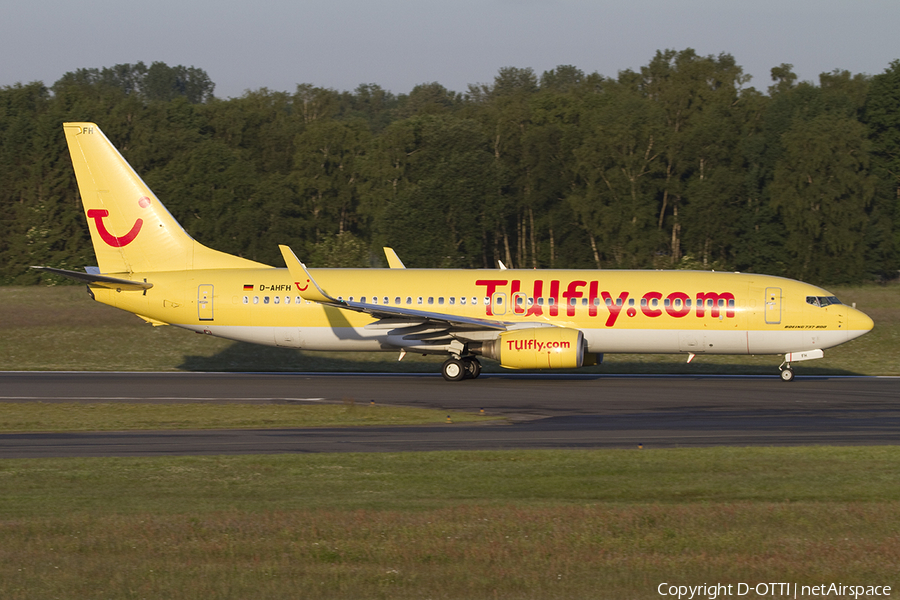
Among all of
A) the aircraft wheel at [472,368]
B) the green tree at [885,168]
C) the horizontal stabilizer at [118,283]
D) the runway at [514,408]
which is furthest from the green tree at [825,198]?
the horizontal stabilizer at [118,283]

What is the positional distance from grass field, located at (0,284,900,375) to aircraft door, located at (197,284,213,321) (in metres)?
4.40

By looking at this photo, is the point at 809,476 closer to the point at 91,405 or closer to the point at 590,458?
the point at 590,458

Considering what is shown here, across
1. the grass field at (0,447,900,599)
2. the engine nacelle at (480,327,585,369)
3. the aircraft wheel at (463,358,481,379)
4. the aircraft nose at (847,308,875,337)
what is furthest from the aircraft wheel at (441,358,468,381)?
the grass field at (0,447,900,599)

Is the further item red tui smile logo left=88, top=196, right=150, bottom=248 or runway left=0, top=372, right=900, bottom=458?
red tui smile logo left=88, top=196, right=150, bottom=248

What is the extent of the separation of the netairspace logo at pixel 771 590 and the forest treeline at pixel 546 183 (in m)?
50.4

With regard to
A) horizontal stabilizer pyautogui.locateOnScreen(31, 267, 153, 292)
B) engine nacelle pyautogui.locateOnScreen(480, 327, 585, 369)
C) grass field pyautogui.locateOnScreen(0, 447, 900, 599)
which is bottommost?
grass field pyautogui.locateOnScreen(0, 447, 900, 599)

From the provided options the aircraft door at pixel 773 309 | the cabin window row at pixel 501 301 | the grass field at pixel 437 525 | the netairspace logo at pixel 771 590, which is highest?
the cabin window row at pixel 501 301

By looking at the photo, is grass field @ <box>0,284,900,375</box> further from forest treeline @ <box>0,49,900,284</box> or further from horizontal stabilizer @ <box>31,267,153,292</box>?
forest treeline @ <box>0,49,900,284</box>

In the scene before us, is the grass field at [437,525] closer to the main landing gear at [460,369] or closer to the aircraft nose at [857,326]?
the main landing gear at [460,369]

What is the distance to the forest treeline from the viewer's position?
221 feet

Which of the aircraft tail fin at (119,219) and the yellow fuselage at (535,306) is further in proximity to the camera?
the aircraft tail fin at (119,219)

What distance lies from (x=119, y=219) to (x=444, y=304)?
1167 cm

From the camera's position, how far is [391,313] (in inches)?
1116

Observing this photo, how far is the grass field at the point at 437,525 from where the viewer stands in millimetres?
9695
